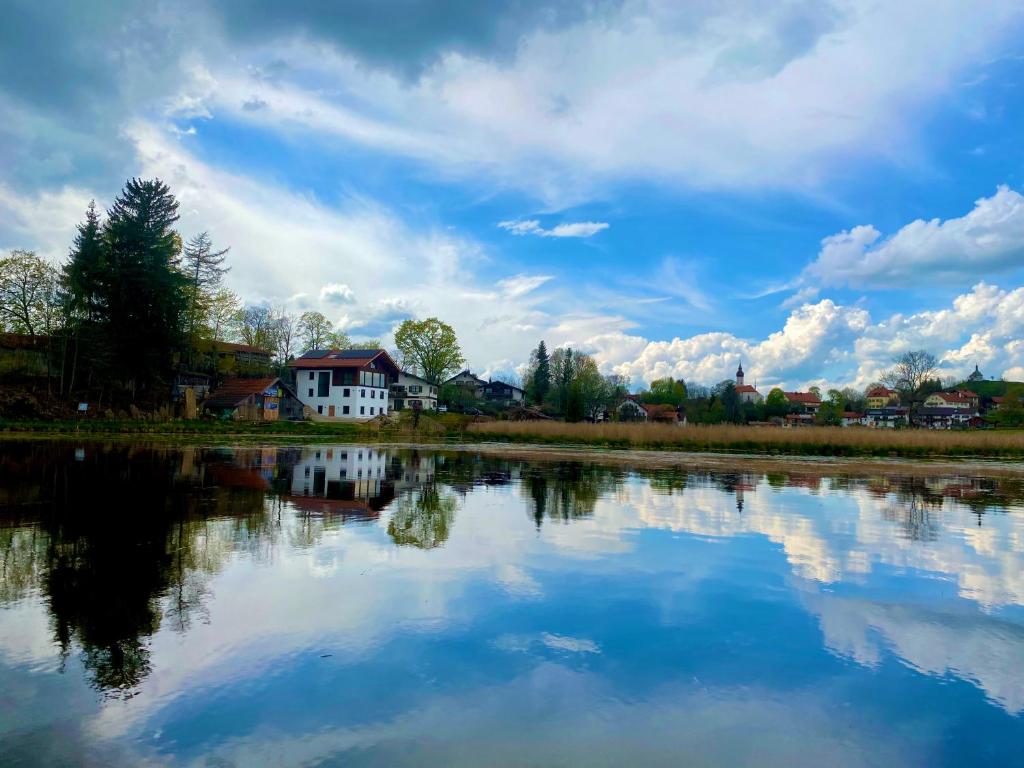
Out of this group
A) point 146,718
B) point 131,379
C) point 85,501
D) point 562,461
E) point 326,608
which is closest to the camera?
point 146,718

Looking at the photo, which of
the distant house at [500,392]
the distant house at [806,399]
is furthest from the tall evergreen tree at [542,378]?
the distant house at [806,399]

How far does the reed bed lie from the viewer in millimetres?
39906

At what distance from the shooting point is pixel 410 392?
303ft

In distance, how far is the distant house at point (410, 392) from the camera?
91688mm

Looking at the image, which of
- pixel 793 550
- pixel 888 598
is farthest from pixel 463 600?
pixel 793 550

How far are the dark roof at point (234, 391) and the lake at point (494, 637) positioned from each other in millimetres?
47831

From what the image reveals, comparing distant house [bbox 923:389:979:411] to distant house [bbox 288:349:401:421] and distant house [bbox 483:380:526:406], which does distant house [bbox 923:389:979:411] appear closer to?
distant house [bbox 483:380:526:406]

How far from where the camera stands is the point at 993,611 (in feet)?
26.6

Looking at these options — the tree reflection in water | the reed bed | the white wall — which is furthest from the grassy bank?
the reed bed

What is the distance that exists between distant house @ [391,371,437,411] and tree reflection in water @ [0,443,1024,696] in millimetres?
61850

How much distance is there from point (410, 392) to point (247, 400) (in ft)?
112

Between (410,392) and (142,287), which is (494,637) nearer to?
A: (142,287)

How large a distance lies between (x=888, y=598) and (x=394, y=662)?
6526mm

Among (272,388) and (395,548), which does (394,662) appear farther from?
(272,388)
